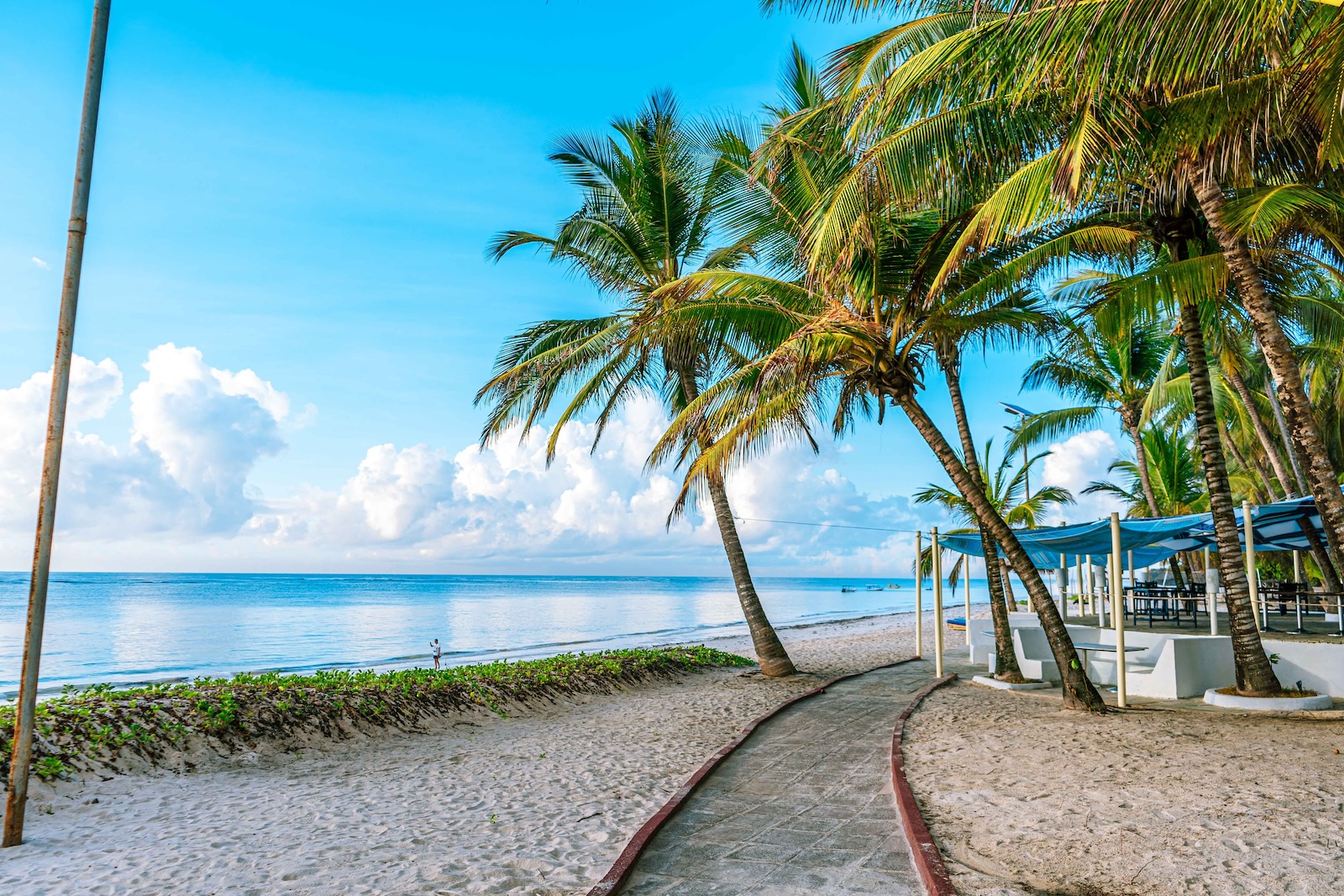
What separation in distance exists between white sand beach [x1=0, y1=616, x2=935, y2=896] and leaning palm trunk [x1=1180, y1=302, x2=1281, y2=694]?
5.65m

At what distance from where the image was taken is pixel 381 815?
571 cm

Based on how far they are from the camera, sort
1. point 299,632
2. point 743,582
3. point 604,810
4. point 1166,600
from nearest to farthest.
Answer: point 604,810 < point 743,582 < point 1166,600 < point 299,632

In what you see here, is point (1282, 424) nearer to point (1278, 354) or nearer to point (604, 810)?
point (1278, 354)

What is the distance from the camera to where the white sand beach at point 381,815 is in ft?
14.6

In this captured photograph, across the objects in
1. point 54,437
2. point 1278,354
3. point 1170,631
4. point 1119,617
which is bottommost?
point 1170,631

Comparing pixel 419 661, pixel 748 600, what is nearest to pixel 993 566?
pixel 748 600

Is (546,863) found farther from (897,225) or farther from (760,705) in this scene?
(897,225)

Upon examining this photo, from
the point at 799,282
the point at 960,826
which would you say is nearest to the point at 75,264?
the point at 960,826

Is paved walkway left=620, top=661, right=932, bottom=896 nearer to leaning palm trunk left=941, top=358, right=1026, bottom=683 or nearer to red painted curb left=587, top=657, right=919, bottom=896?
red painted curb left=587, top=657, right=919, bottom=896

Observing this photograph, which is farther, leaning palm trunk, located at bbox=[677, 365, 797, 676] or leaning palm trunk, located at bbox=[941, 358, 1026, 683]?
leaning palm trunk, located at bbox=[677, 365, 797, 676]

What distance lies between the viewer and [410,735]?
8.99 m

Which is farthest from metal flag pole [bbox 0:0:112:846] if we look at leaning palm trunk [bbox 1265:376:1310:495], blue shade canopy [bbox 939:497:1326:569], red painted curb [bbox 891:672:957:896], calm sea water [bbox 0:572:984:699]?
leaning palm trunk [bbox 1265:376:1310:495]

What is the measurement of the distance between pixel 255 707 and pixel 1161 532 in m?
11.9

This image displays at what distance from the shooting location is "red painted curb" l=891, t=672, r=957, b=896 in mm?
4051
